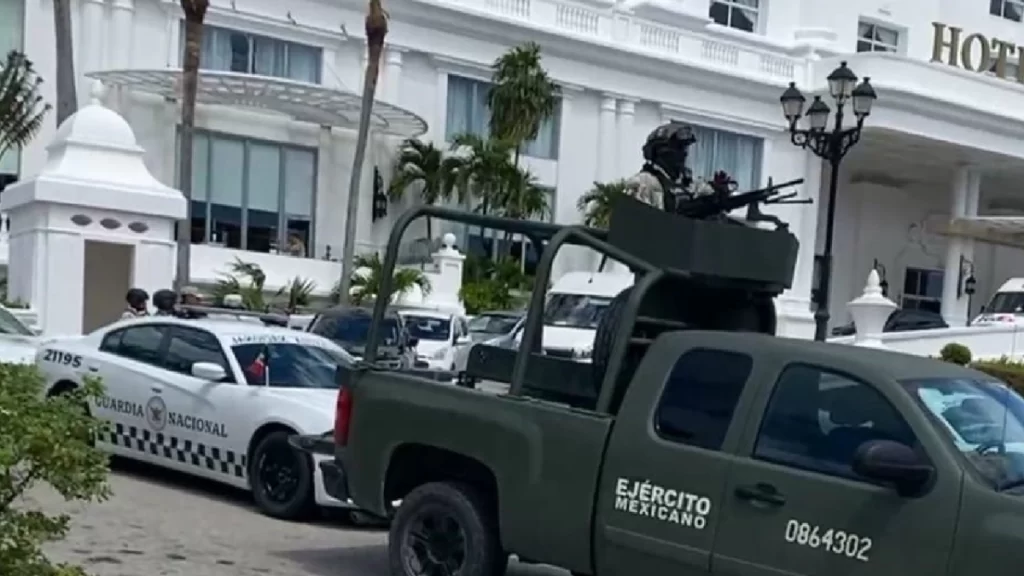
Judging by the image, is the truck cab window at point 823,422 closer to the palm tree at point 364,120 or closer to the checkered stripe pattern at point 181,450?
the checkered stripe pattern at point 181,450

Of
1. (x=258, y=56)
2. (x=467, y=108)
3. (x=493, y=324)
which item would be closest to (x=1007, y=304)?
(x=467, y=108)

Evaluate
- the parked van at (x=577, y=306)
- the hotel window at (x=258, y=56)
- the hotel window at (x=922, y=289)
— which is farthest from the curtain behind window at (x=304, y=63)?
the hotel window at (x=922, y=289)

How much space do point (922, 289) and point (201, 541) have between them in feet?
139

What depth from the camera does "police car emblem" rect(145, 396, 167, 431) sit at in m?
11.1

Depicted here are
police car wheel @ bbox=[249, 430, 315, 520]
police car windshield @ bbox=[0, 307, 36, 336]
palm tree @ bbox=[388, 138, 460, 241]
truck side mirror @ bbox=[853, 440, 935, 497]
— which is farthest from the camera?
palm tree @ bbox=[388, 138, 460, 241]

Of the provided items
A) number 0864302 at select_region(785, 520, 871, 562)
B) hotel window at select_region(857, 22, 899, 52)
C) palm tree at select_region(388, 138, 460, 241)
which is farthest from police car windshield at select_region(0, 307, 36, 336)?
hotel window at select_region(857, 22, 899, 52)

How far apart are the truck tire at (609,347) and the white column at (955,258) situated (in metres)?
37.2

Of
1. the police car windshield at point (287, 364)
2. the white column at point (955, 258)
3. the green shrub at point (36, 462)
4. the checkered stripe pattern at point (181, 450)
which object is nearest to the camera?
the green shrub at point (36, 462)

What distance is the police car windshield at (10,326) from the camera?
1363 cm

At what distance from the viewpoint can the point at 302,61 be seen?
31.5m

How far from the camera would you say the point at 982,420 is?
6129 mm

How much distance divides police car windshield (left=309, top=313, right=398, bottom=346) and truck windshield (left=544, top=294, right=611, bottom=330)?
2262mm

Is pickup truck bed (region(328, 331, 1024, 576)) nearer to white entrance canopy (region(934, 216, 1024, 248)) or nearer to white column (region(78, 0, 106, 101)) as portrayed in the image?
white column (region(78, 0, 106, 101))

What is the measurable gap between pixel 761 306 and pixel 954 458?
2447 millimetres
